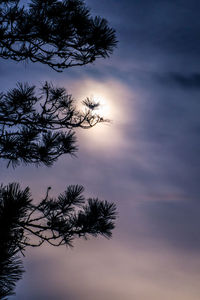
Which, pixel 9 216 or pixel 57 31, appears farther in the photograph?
pixel 57 31

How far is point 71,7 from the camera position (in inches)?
121

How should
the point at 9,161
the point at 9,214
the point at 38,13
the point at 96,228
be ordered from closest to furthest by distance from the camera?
the point at 9,214 → the point at 38,13 → the point at 96,228 → the point at 9,161

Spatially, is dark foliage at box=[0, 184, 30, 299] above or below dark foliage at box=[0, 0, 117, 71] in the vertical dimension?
below

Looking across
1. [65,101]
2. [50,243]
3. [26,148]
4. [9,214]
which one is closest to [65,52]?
[65,101]

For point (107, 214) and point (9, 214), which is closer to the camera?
point (9, 214)

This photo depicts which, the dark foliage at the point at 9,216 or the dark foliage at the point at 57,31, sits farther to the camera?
the dark foliage at the point at 57,31

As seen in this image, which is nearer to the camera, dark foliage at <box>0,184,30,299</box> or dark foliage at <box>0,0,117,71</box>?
dark foliage at <box>0,184,30,299</box>

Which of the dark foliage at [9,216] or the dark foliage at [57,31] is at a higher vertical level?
the dark foliage at [57,31]

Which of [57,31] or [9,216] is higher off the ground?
[57,31]

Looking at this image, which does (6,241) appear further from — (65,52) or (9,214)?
(65,52)

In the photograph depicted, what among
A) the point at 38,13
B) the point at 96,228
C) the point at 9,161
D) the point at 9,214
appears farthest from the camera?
the point at 9,161

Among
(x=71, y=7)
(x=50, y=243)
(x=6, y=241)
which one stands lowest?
(x=6, y=241)

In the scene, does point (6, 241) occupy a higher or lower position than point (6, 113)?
lower

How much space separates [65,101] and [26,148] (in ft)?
2.51
